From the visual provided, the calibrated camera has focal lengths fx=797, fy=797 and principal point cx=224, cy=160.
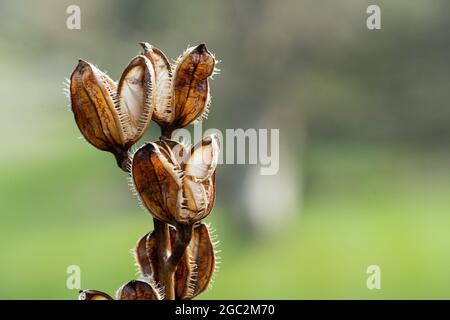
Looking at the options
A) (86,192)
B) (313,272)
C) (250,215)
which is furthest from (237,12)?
(86,192)

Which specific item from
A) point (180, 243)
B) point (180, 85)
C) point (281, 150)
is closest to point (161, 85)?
point (180, 85)

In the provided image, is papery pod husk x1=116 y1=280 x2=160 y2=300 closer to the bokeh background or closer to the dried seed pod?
the dried seed pod

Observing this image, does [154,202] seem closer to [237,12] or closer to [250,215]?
[237,12]

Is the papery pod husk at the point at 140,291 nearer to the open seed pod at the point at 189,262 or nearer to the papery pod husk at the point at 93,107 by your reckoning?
the open seed pod at the point at 189,262

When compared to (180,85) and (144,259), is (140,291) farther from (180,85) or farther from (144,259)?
(180,85)

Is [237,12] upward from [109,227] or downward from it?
upward

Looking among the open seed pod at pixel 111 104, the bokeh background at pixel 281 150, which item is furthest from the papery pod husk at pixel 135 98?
the bokeh background at pixel 281 150
